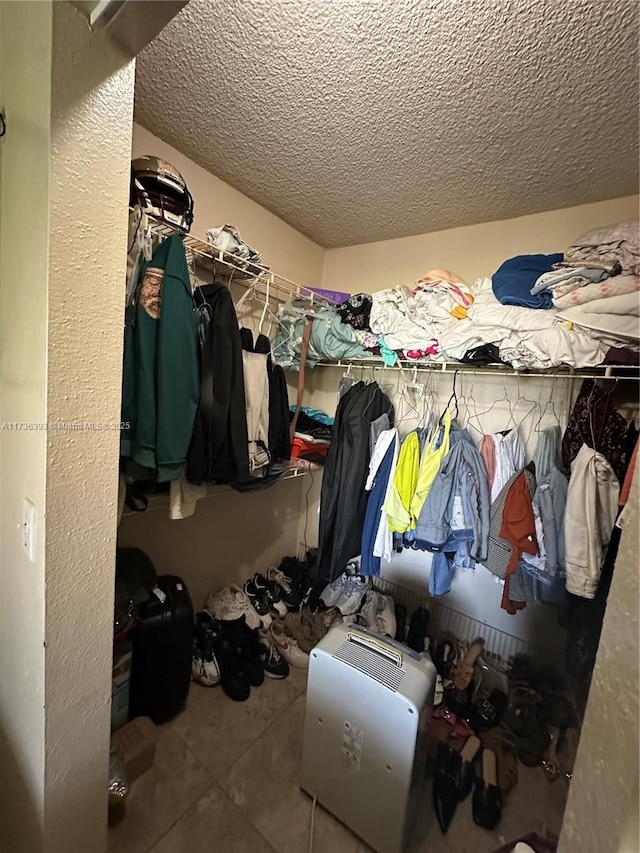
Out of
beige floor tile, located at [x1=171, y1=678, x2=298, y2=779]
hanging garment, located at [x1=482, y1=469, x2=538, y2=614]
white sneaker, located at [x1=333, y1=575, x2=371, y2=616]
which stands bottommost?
beige floor tile, located at [x1=171, y1=678, x2=298, y2=779]

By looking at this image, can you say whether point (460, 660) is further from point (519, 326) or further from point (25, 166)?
point (25, 166)

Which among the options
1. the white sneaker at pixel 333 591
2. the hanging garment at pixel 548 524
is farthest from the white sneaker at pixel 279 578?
the hanging garment at pixel 548 524

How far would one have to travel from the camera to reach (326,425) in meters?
1.87

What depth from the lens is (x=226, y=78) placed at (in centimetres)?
104

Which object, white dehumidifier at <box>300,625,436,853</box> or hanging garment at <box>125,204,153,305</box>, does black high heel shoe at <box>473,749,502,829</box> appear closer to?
white dehumidifier at <box>300,625,436,853</box>

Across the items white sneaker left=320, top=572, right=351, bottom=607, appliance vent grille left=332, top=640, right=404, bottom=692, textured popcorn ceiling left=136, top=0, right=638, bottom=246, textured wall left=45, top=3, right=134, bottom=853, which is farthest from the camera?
white sneaker left=320, top=572, right=351, bottom=607

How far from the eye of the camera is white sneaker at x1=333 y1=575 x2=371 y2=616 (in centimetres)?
183

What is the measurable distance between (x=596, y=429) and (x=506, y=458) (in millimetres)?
312

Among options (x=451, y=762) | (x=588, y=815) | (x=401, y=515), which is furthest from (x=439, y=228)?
(x=451, y=762)

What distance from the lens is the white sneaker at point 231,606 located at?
5.48 ft

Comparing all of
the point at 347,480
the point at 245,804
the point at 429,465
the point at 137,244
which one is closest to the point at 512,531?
the point at 429,465

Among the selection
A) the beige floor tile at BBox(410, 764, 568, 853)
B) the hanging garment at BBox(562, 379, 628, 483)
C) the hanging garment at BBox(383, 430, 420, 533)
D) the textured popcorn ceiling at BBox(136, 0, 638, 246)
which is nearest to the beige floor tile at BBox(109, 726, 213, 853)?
the beige floor tile at BBox(410, 764, 568, 853)

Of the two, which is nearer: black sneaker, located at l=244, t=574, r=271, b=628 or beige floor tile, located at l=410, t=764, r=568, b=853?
beige floor tile, located at l=410, t=764, r=568, b=853

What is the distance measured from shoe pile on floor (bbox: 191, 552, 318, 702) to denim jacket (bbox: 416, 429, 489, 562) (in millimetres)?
878
